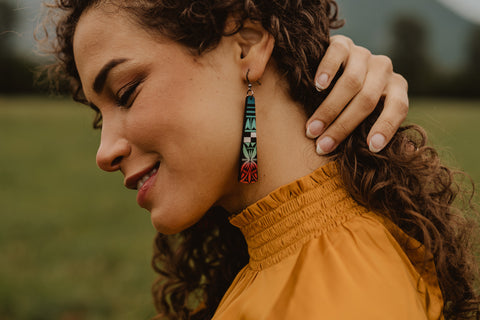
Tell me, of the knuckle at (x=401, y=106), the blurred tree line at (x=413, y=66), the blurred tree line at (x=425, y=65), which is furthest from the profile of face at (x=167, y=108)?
the blurred tree line at (x=425, y=65)

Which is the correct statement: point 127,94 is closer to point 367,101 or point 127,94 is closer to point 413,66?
point 367,101

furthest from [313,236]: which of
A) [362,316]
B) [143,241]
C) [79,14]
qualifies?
[143,241]

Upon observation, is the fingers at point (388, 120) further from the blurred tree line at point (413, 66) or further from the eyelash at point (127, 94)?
the blurred tree line at point (413, 66)

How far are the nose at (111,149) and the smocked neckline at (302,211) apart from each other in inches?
22.9

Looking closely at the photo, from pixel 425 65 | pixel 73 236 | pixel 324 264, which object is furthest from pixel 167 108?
pixel 425 65

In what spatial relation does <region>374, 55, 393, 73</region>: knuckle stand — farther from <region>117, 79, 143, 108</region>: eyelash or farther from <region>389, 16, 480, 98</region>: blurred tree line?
<region>389, 16, 480, 98</region>: blurred tree line

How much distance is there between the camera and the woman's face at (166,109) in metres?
1.90

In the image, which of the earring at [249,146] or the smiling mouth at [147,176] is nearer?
the earring at [249,146]

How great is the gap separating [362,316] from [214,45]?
1.12 meters

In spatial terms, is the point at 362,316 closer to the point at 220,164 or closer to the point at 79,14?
the point at 220,164

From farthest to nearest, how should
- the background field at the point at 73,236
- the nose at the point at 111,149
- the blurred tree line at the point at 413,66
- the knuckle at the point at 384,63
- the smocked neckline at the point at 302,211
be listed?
1. the blurred tree line at the point at 413,66
2. the background field at the point at 73,236
3. the knuckle at the point at 384,63
4. the nose at the point at 111,149
5. the smocked neckline at the point at 302,211

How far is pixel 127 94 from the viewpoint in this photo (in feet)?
6.43

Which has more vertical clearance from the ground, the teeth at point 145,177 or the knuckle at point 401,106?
the knuckle at point 401,106

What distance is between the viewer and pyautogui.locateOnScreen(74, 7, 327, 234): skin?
1.90 metres
